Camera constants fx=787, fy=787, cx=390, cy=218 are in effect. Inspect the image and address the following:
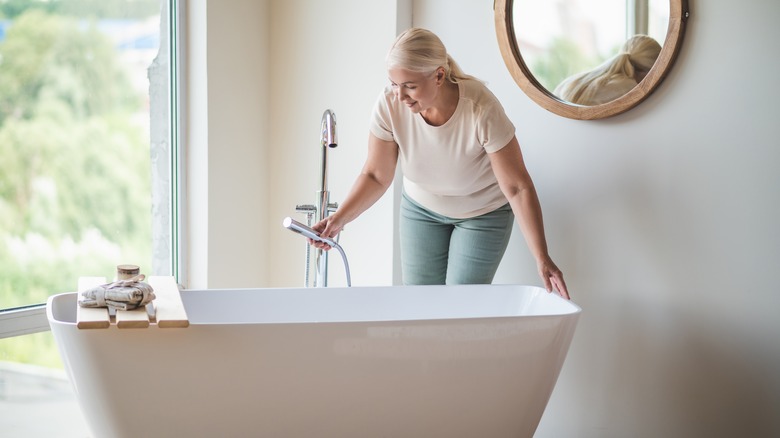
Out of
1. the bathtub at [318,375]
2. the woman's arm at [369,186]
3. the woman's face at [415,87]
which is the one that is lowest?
the bathtub at [318,375]

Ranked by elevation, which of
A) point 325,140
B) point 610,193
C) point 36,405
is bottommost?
point 36,405

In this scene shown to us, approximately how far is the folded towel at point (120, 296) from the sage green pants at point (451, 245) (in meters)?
1.07

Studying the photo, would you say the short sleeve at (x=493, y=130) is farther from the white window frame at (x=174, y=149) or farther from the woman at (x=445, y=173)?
the white window frame at (x=174, y=149)

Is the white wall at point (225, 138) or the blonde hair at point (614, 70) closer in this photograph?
the blonde hair at point (614, 70)

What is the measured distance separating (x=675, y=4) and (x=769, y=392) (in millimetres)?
1150

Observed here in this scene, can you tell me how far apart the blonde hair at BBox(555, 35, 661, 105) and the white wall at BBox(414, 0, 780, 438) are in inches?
3.3

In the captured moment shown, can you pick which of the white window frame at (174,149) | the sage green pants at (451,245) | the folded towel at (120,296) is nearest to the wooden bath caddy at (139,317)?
the folded towel at (120,296)

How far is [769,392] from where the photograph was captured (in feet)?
7.40

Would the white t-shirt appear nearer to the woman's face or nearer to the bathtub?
the woman's face

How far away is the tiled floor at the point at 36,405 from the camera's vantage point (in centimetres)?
252

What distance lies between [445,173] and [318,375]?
2.91ft

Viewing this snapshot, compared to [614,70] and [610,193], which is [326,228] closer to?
[610,193]

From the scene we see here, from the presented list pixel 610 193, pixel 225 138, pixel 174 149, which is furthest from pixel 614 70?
pixel 174 149

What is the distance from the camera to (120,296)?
179cm
